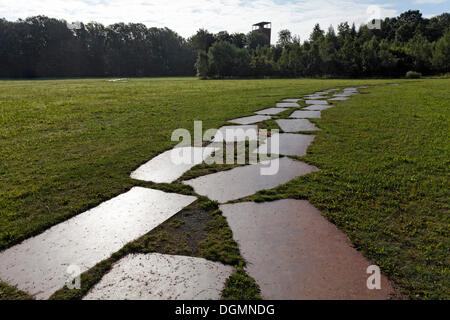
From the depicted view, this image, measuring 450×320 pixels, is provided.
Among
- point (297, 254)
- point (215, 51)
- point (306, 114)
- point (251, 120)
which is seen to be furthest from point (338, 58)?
point (297, 254)

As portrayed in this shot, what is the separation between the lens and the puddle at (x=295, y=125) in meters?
4.71

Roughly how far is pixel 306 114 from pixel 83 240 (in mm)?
5301

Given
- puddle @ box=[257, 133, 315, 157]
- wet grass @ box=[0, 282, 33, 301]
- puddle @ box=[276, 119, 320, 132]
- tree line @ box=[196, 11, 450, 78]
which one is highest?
tree line @ box=[196, 11, 450, 78]

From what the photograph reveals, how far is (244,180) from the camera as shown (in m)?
2.68

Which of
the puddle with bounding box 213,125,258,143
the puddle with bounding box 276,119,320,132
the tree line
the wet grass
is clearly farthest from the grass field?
the tree line

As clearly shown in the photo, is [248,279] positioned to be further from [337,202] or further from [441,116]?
[441,116]

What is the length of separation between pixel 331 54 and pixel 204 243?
36.5 m

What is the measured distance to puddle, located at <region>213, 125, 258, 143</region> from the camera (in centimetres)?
418

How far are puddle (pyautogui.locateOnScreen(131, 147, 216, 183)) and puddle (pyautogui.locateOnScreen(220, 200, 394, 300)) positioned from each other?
2.96 ft

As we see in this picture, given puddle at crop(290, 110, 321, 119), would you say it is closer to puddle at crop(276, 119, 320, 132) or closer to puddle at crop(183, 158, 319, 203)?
puddle at crop(276, 119, 320, 132)

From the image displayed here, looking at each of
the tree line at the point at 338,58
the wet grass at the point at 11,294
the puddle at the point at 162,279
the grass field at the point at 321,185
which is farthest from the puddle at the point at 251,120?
the tree line at the point at 338,58

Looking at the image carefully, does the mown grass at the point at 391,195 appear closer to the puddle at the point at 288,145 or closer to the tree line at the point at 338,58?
the puddle at the point at 288,145

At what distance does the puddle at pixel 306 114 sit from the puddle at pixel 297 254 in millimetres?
3941

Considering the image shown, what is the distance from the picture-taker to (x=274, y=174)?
9.20 ft
